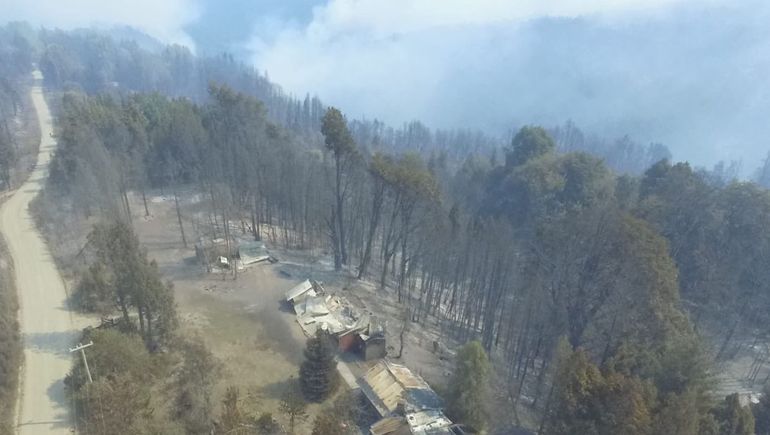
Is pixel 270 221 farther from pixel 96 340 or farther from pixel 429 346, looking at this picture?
pixel 96 340

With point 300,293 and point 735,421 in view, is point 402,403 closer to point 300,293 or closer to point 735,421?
point 300,293

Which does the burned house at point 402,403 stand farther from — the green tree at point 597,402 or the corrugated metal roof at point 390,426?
the green tree at point 597,402

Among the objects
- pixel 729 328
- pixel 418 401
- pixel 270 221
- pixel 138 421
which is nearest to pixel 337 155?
pixel 270 221

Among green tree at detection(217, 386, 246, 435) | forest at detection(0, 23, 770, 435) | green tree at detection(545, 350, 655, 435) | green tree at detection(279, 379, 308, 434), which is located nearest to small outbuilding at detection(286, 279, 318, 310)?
forest at detection(0, 23, 770, 435)

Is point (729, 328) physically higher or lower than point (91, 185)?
lower

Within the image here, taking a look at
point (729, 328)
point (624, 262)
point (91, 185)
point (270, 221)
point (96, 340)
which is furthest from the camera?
point (270, 221)

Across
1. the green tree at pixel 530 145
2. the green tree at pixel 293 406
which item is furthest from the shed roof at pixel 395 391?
the green tree at pixel 530 145
